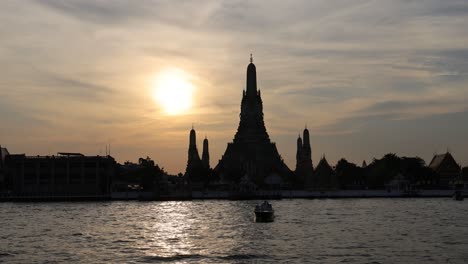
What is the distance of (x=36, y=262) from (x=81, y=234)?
933 inches

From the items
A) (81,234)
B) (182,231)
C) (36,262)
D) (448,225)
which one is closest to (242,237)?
(182,231)

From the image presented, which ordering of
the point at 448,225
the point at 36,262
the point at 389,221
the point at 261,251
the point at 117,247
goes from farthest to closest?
1. the point at 389,221
2. the point at 448,225
3. the point at 117,247
4. the point at 261,251
5. the point at 36,262

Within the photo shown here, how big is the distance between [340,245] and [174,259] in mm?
17364

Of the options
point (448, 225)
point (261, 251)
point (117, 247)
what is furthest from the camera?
point (448, 225)

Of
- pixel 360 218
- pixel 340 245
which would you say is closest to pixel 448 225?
pixel 360 218

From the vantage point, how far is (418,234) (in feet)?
245

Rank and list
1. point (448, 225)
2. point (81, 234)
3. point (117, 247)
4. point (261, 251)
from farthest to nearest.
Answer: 1. point (448, 225)
2. point (81, 234)
3. point (117, 247)
4. point (261, 251)

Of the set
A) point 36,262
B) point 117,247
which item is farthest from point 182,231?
point 36,262

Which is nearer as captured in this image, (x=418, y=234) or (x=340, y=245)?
(x=340, y=245)

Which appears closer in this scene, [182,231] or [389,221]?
[182,231]

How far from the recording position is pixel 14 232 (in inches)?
3164

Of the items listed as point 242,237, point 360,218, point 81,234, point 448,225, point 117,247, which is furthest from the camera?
point 360,218

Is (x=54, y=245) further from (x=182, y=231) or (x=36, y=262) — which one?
(x=182, y=231)

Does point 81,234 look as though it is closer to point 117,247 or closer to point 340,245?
point 117,247
